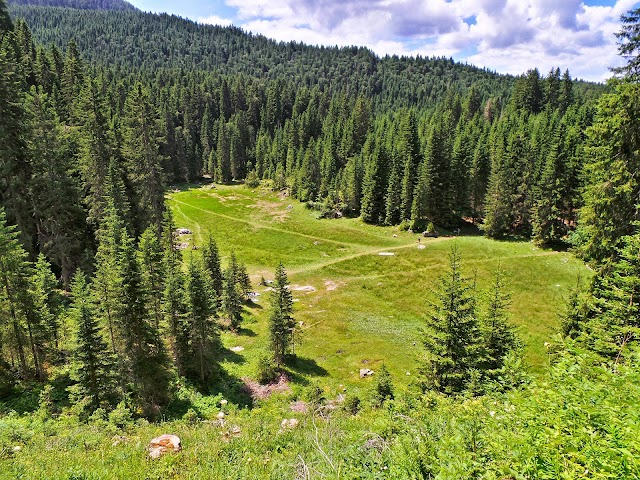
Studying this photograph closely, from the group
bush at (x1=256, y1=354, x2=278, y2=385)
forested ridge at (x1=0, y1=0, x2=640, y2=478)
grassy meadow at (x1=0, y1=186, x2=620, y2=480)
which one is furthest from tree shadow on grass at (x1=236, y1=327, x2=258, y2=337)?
bush at (x1=256, y1=354, x2=278, y2=385)

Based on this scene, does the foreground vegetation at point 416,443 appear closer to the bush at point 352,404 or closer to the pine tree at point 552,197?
the bush at point 352,404

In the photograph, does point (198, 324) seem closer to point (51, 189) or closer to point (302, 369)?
point (302, 369)

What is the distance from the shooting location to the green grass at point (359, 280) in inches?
1553

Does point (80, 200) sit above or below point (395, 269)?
above

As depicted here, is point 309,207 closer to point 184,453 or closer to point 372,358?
point 372,358

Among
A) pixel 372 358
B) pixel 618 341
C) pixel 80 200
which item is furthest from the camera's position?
pixel 80 200

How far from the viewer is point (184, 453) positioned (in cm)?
1244

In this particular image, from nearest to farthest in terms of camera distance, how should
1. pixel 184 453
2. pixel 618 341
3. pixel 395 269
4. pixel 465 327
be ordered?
pixel 184 453, pixel 618 341, pixel 465 327, pixel 395 269

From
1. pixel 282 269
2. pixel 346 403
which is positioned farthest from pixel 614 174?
pixel 282 269

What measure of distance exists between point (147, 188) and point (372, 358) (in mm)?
34418

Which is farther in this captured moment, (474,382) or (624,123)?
(624,123)

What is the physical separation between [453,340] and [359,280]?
3945 centimetres

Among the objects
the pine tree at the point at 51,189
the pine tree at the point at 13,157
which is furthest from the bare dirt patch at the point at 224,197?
the pine tree at the point at 13,157

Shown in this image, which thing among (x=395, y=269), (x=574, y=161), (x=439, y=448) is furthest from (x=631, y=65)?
(x=574, y=161)
